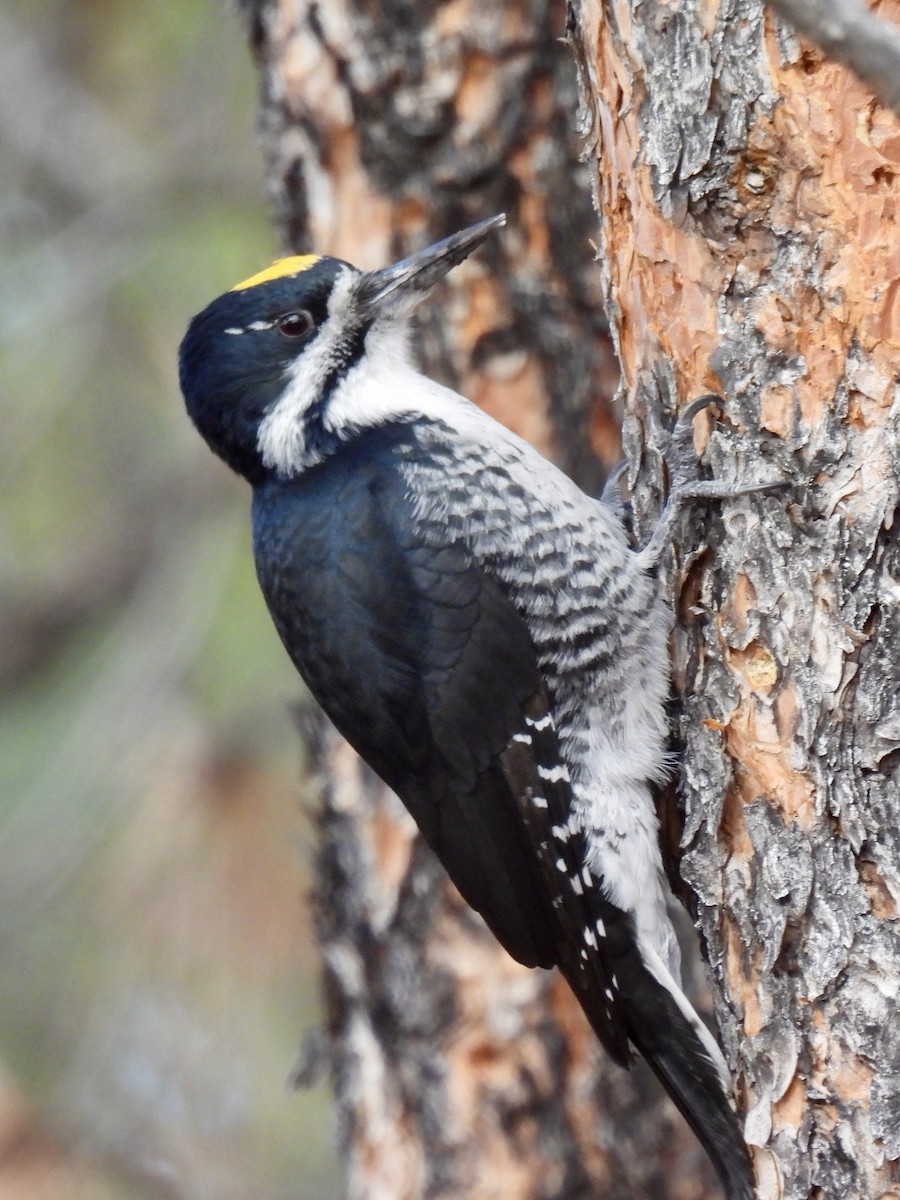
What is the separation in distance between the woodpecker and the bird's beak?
10 cm

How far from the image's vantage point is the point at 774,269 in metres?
1.95

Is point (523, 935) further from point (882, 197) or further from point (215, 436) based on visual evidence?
point (882, 197)

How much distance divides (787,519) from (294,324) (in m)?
1.13

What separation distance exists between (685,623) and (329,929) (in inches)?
66.3

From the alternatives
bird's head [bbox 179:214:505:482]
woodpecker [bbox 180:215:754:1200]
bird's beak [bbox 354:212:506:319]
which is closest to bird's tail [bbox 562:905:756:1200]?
woodpecker [bbox 180:215:754:1200]

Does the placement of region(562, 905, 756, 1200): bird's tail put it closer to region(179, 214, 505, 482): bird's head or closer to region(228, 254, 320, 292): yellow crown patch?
region(179, 214, 505, 482): bird's head

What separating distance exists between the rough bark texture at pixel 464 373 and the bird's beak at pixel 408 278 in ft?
2.00

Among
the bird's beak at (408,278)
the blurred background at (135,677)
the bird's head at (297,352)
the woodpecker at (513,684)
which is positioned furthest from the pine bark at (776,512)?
the blurred background at (135,677)

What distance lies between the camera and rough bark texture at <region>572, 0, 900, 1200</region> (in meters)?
1.88

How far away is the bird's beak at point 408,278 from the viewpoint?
2.70 meters

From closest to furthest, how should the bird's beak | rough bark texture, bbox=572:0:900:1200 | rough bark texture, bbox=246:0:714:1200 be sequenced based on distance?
1. rough bark texture, bbox=572:0:900:1200
2. the bird's beak
3. rough bark texture, bbox=246:0:714:1200

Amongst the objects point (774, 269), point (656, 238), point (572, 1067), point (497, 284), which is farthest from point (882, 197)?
point (572, 1067)

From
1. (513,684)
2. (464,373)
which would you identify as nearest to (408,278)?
(464,373)

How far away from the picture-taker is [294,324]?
2729 millimetres
